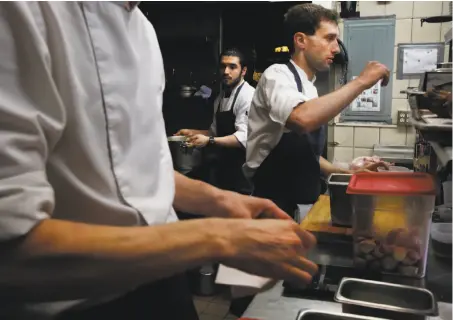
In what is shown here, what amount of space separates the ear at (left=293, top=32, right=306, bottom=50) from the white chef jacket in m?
1.38

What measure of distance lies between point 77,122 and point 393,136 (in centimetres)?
303

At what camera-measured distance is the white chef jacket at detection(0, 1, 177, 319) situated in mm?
536

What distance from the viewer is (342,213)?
1.50m

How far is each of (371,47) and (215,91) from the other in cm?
123

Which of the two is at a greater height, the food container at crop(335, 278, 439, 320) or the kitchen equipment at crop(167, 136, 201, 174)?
the food container at crop(335, 278, 439, 320)

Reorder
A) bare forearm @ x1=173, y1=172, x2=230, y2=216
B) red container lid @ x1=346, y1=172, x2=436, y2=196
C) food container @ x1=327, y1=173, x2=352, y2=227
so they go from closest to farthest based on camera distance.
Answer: bare forearm @ x1=173, y1=172, x2=230, y2=216 < red container lid @ x1=346, y1=172, x2=436, y2=196 < food container @ x1=327, y1=173, x2=352, y2=227

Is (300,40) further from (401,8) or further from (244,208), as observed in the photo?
(401,8)

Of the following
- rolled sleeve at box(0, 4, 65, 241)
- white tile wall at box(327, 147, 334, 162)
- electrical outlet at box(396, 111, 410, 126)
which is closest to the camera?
rolled sleeve at box(0, 4, 65, 241)

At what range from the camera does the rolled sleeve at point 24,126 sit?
0.52 meters

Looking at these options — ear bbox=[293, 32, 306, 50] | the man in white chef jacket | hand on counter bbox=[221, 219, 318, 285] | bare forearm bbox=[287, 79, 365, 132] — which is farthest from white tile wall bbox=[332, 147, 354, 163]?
hand on counter bbox=[221, 219, 318, 285]

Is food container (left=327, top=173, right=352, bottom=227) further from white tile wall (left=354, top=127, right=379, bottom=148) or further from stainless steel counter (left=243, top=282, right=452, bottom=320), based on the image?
white tile wall (left=354, top=127, right=379, bottom=148)

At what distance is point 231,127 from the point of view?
10.7ft

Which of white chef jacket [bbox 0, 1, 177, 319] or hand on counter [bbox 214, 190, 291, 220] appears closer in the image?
white chef jacket [bbox 0, 1, 177, 319]

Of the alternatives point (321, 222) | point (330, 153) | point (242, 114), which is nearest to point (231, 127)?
point (242, 114)
